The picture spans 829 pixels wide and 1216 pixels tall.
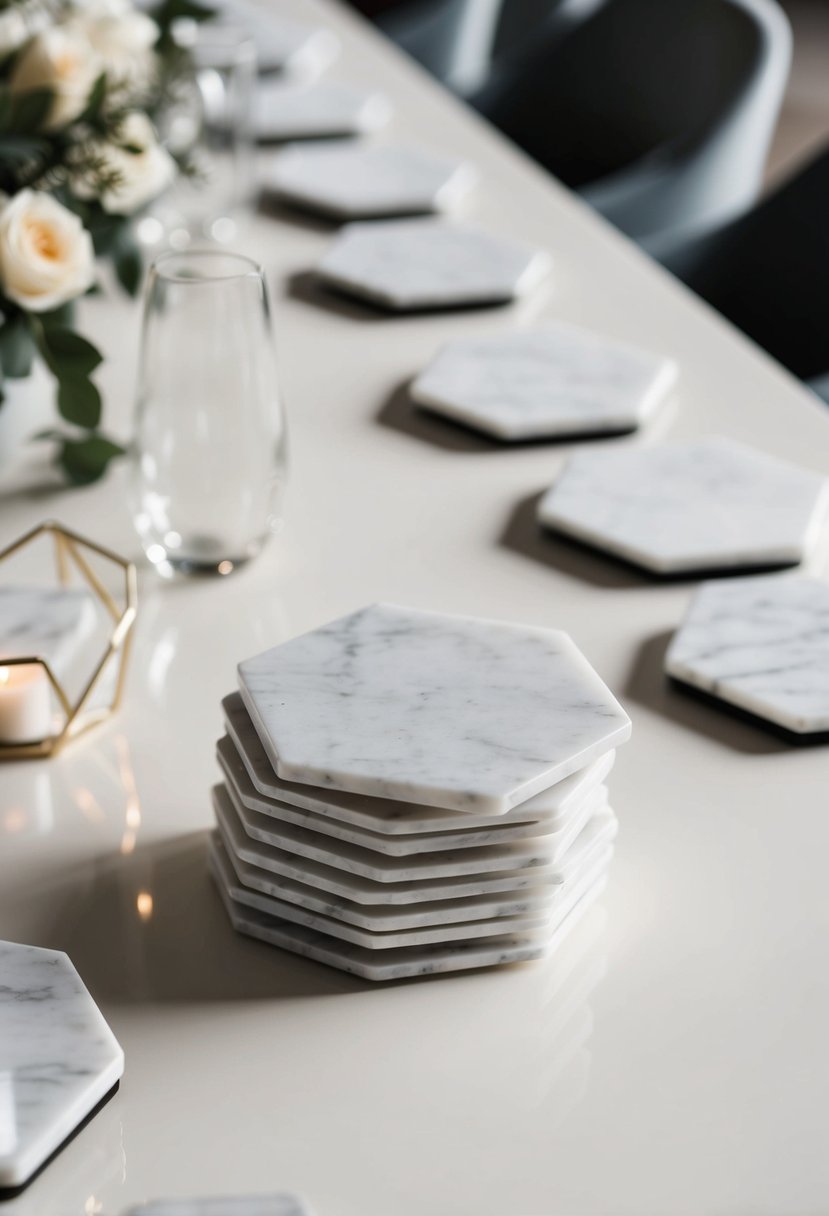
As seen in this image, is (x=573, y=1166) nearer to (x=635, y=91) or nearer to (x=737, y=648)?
(x=737, y=648)

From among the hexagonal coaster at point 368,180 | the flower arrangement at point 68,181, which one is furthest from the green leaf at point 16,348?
the hexagonal coaster at point 368,180

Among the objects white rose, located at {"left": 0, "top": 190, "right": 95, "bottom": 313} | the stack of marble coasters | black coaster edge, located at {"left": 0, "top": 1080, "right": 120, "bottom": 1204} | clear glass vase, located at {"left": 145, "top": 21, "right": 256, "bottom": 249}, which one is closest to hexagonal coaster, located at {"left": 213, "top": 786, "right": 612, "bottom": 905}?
the stack of marble coasters

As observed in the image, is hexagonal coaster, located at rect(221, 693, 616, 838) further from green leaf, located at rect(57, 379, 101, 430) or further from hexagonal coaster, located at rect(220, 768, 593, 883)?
green leaf, located at rect(57, 379, 101, 430)

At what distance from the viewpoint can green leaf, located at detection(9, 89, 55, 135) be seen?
1002 mm

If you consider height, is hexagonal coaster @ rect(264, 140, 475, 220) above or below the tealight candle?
above

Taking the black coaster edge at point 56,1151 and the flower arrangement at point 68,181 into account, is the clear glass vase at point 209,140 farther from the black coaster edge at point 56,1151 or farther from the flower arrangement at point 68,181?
the black coaster edge at point 56,1151

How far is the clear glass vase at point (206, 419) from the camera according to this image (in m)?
0.84

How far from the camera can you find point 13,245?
91 centimetres

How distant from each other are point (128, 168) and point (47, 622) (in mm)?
392

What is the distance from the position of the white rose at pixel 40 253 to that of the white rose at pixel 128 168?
112mm

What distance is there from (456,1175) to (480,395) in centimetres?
68

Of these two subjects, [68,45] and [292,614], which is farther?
[68,45]

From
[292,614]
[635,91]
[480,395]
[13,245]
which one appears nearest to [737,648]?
[292,614]

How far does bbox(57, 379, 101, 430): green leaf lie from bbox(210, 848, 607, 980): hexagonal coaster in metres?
0.41
